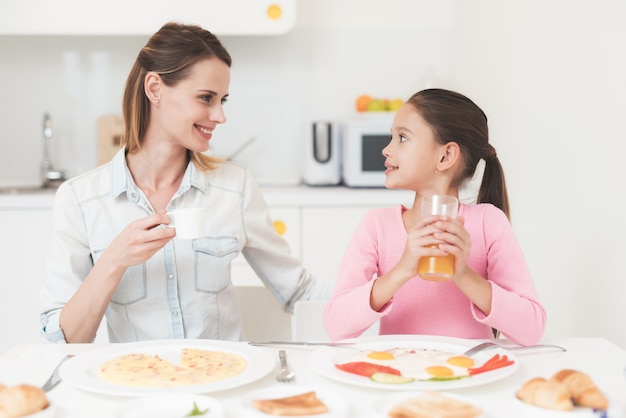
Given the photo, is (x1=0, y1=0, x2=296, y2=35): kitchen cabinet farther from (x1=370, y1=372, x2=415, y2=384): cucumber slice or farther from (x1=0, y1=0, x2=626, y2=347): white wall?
(x1=370, y1=372, x2=415, y2=384): cucumber slice

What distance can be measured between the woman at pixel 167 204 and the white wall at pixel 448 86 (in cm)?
74

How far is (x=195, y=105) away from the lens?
177 cm

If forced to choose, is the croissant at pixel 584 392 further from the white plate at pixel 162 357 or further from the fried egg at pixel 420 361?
the white plate at pixel 162 357

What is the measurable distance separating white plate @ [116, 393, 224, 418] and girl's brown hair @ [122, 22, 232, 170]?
0.90 m

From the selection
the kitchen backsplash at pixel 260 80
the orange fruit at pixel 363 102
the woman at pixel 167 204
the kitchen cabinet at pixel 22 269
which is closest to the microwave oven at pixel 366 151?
the orange fruit at pixel 363 102

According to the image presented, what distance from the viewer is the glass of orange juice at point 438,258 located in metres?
1.30

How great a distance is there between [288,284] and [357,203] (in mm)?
1195

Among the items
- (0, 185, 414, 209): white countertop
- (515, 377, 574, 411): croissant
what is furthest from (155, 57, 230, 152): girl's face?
(0, 185, 414, 209): white countertop

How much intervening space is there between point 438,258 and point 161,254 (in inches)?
27.1

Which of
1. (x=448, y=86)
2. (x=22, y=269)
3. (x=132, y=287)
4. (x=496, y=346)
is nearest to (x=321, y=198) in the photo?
(x=448, y=86)

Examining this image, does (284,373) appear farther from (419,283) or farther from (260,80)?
(260,80)

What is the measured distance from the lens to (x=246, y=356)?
1231 millimetres

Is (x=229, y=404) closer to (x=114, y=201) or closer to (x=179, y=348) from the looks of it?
(x=179, y=348)

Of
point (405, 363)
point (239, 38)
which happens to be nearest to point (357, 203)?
point (239, 38)
